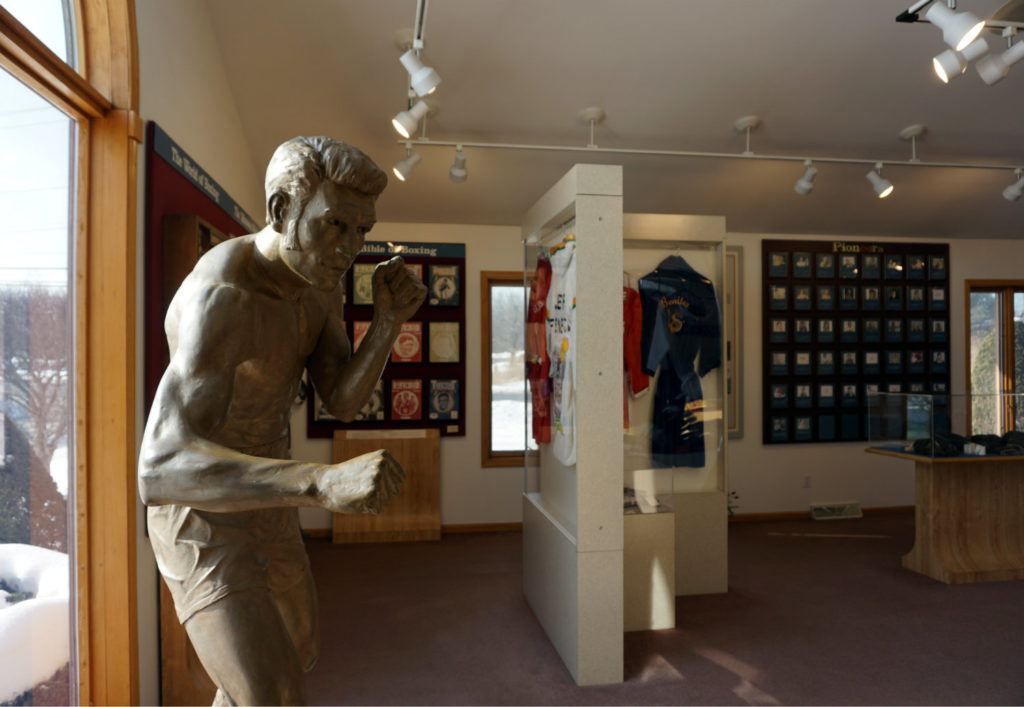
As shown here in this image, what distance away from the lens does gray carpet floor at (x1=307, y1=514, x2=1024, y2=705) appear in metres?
2.87

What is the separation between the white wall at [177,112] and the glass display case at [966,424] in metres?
4.63

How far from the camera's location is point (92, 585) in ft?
7.13

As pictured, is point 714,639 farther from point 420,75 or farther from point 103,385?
point 420,75

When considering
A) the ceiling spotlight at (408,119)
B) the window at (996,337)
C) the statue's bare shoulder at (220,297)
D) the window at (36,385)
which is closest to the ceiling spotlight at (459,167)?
the ceiling spotlight at (408,119)

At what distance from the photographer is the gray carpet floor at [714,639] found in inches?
113

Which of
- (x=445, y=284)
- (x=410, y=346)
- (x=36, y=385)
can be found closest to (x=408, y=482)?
(x=410, y=346)

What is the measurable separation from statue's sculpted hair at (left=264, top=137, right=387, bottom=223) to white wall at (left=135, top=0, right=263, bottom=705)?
4.73ft

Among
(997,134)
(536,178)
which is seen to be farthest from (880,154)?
(536,178)

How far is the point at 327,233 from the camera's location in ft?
3.93

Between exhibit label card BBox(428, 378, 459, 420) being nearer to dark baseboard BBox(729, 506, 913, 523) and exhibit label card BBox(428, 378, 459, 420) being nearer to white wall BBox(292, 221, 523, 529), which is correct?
white wall BBox(292, 221, 523, 529)

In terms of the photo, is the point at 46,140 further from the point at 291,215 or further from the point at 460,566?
the point at 460,566

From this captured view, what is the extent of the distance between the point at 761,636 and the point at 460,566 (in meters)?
2.10

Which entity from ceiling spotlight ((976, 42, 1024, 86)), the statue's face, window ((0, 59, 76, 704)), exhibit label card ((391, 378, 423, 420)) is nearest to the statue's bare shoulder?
the statue's face

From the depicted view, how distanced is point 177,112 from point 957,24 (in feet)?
11.0
